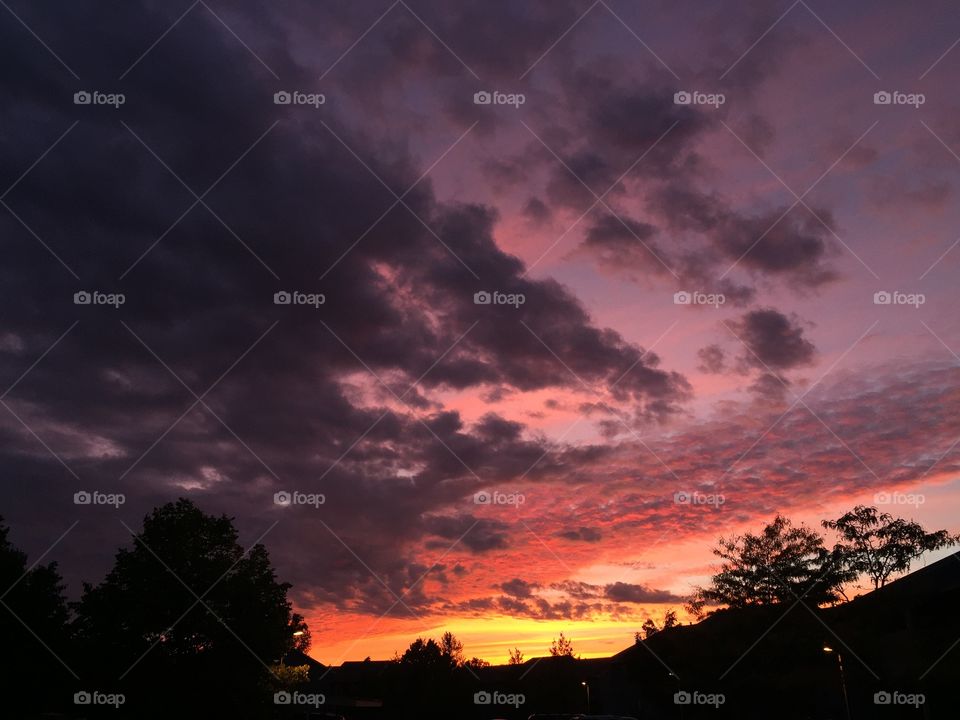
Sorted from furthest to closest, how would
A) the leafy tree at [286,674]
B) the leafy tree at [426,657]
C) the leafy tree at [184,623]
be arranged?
1. the leafy tree at [426,657]
2. the leafy tree at [286,674]
3. the leafy tree at [184,623]

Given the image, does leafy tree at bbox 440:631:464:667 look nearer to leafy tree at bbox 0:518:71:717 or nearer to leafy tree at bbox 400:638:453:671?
leafy tree at bbox 400:638:453:671

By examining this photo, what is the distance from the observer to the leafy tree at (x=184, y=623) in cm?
4494

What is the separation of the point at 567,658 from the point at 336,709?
31.0 metres

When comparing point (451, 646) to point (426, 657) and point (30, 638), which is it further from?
point (30, 638)

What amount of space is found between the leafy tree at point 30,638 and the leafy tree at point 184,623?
3.17 m

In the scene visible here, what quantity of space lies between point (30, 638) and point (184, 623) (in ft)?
46.1

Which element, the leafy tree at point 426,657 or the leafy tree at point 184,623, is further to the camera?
the leafy tree at point 426,657

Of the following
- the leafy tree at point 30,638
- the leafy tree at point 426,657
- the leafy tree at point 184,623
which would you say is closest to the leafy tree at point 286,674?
the leafy tree at point 184,623

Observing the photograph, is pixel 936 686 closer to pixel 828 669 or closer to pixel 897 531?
pixel 828 669

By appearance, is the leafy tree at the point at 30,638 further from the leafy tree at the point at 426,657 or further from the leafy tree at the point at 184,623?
the leafy tree at the point at 426,657

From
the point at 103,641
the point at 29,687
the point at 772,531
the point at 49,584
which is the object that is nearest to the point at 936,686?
the point at 772,531

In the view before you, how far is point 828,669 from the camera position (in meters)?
46.7

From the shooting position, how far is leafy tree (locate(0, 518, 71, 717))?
48.0 meters

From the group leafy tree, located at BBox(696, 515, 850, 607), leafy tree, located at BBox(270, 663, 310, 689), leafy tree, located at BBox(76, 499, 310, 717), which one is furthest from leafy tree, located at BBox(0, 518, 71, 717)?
leafy tree, located at BBox(696, 515, 850, 607)
